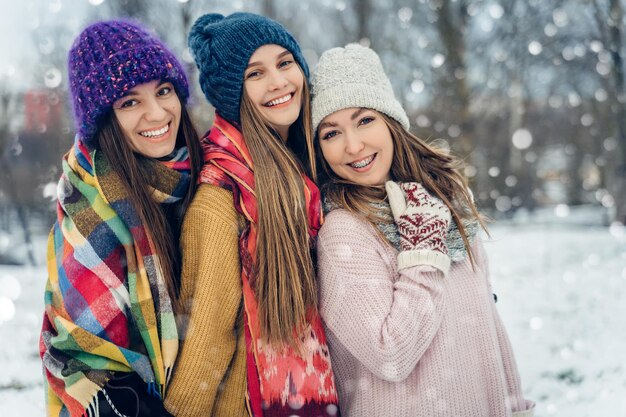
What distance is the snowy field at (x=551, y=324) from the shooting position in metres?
3.63

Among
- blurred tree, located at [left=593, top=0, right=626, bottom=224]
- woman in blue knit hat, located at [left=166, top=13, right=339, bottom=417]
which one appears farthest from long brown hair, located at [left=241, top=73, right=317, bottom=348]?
blurred tree, located at [left=593, top=0, right=626, bottom=224]

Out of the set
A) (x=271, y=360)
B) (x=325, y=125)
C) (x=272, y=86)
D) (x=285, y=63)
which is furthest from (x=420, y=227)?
(x=285, y=63)

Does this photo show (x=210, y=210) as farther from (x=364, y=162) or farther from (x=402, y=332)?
(x=402, y=332)

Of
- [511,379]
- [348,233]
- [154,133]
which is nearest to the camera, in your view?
[348,233]

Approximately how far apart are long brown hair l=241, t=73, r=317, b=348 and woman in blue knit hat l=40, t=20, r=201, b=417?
33 cm

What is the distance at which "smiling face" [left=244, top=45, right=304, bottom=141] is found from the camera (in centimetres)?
228

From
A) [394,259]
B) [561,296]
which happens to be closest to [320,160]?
[394,259]

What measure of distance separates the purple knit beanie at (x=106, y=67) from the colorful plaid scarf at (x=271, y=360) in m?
0.48

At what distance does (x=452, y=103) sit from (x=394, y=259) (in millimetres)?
9153

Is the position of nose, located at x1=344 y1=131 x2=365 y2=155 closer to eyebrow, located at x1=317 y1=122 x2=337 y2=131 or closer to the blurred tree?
eyebrow, located at x1=317 y1=122 x2=337 y2=131

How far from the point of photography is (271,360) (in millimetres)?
1978

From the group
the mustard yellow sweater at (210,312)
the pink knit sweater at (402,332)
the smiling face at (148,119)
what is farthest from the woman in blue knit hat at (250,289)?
the smiling face at (148,119)

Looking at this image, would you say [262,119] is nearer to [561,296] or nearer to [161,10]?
[561,296]

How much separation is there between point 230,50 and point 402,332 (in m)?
1.39
